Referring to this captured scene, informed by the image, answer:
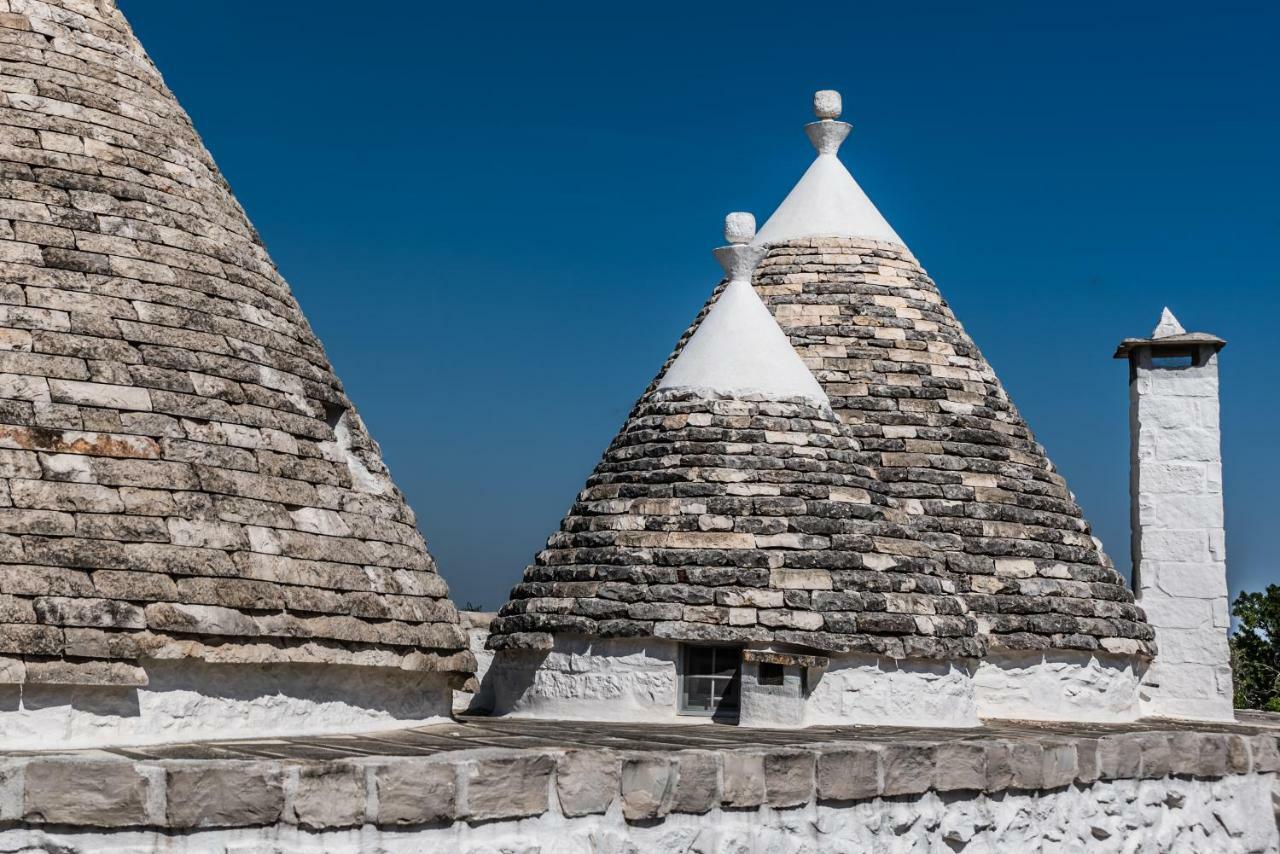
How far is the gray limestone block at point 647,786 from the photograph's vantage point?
9.55 metres

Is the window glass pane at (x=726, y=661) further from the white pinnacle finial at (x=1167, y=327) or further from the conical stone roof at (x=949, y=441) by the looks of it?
the white pinnacle finial at (x=1167, y=327)

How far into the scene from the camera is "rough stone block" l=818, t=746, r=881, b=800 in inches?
411

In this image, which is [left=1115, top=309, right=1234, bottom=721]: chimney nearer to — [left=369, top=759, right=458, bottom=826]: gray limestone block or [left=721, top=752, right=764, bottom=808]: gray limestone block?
[left=721, top=752, right=764, bottom=808]: gray limestone block

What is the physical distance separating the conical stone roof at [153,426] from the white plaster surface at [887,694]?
3062mm

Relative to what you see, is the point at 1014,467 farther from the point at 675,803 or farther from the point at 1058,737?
the point at 675,803

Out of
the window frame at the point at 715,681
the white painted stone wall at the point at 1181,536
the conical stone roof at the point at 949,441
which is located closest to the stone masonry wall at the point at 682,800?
the conical stone roof at the point at 949,441

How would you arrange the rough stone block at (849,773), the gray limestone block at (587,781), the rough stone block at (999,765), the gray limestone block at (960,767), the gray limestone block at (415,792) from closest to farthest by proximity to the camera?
the gray limestone block at (415,792) < the gray limestone block at (587,781) < the rough stone block at (849,773) < the gray limestone block at (960,767) < the rough stone block at (999,765)

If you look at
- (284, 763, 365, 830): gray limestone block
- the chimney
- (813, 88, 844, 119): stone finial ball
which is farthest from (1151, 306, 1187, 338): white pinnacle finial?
(284, 763, 365, 830): gray limestone block

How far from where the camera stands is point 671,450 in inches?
576

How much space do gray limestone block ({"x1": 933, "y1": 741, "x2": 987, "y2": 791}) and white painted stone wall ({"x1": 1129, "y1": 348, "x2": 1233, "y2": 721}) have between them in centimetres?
619

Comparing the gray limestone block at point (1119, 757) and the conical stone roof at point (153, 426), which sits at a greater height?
the conical stone roof at point (153, 426)

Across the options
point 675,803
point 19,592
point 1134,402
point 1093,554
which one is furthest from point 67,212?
point 1134,402

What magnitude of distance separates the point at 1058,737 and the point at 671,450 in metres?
3.77

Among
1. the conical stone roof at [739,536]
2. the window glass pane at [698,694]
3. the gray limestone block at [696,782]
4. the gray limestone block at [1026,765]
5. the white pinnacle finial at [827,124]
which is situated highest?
the white pinnacle finial at [827,124]
